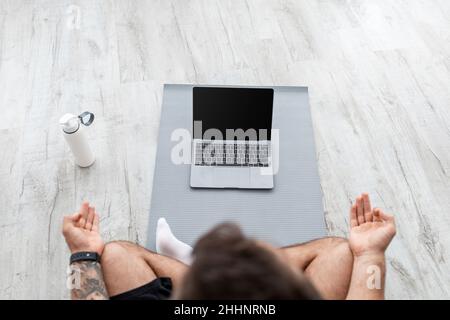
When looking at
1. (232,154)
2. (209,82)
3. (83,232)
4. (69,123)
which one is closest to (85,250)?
(83,232)

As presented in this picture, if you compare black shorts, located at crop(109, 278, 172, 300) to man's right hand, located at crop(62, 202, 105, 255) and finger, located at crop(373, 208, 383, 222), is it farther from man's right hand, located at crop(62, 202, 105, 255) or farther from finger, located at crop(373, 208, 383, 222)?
finger, located at crop(373, 208, 383, 222)

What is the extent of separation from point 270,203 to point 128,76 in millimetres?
956

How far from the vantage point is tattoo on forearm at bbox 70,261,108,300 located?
3.60 feet

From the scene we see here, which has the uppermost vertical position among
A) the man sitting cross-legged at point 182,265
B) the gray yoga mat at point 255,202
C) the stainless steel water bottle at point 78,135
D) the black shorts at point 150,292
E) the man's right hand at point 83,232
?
the stainless steel water bottle at point 78,135

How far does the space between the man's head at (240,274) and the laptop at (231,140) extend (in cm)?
82

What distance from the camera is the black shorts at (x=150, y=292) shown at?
1.09 metres

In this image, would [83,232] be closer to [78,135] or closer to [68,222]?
[68,222]

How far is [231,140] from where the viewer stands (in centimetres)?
151

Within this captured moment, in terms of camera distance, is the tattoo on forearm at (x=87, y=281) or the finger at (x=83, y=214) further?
the finger at (x=83, y=214)

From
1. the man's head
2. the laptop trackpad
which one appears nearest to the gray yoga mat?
the laptop trackpad

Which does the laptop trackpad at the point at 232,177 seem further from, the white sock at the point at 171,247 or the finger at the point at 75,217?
the finger at the point at 75,217

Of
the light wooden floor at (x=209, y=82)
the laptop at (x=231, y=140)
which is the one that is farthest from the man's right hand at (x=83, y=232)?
the laptop at (x=231, y=140)

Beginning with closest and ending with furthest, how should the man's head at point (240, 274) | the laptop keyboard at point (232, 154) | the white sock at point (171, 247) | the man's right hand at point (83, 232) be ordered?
the man's head at point (240, 274), the man's right hand at point (83, 232), the white sock at point (171, 247), the laptop keyboard at point (232, 154)

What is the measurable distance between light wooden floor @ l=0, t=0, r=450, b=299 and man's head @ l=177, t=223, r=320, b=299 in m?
0.93
